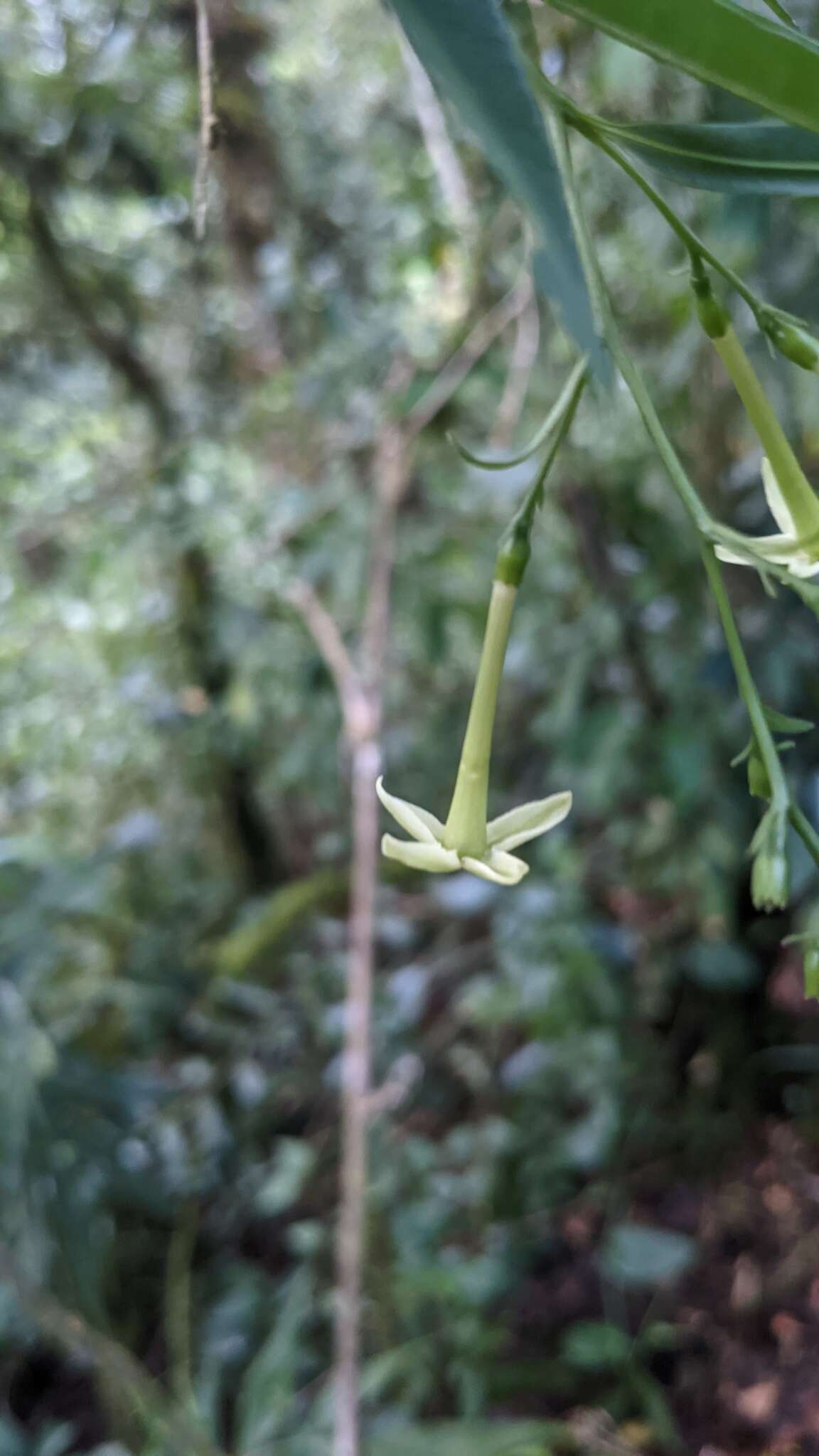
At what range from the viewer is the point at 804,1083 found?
5.64 feet

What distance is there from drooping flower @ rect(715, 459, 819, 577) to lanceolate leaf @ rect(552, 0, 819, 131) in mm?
178

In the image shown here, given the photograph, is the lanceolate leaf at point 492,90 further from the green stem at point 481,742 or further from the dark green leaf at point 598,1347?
the dark green leaf at point 598,1347

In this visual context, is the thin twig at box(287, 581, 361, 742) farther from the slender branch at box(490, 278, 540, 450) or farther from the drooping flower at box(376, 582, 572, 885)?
the drooping flower at box(376, 582, 572, 885)

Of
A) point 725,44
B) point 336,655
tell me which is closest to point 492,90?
point 725,44

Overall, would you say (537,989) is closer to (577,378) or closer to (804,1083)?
(804,1083)

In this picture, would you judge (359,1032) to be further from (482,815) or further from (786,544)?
(786,544)

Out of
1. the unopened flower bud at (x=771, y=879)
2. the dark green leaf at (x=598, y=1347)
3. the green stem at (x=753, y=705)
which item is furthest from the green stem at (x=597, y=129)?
the dark green leaf at (x=598, y=1347)

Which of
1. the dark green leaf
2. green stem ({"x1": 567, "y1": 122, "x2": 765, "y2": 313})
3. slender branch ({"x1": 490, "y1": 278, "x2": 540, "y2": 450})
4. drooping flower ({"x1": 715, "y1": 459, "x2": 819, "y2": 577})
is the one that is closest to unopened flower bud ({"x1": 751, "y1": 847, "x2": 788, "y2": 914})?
drooping flower ({"x1": 715, "y1": 459, "x2": 819, "y2": 577})

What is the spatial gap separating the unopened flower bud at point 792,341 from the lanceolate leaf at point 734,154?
60mm

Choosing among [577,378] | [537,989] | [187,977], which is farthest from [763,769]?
[187,977]

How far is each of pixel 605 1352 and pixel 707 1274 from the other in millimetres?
269

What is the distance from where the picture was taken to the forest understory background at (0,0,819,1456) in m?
1.25

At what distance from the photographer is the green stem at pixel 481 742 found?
0.43m

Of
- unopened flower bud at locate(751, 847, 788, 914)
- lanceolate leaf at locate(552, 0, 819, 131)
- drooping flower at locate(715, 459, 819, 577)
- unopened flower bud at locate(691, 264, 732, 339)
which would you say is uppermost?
lanceolate leaf at locate(552, 0, 819, 131)
